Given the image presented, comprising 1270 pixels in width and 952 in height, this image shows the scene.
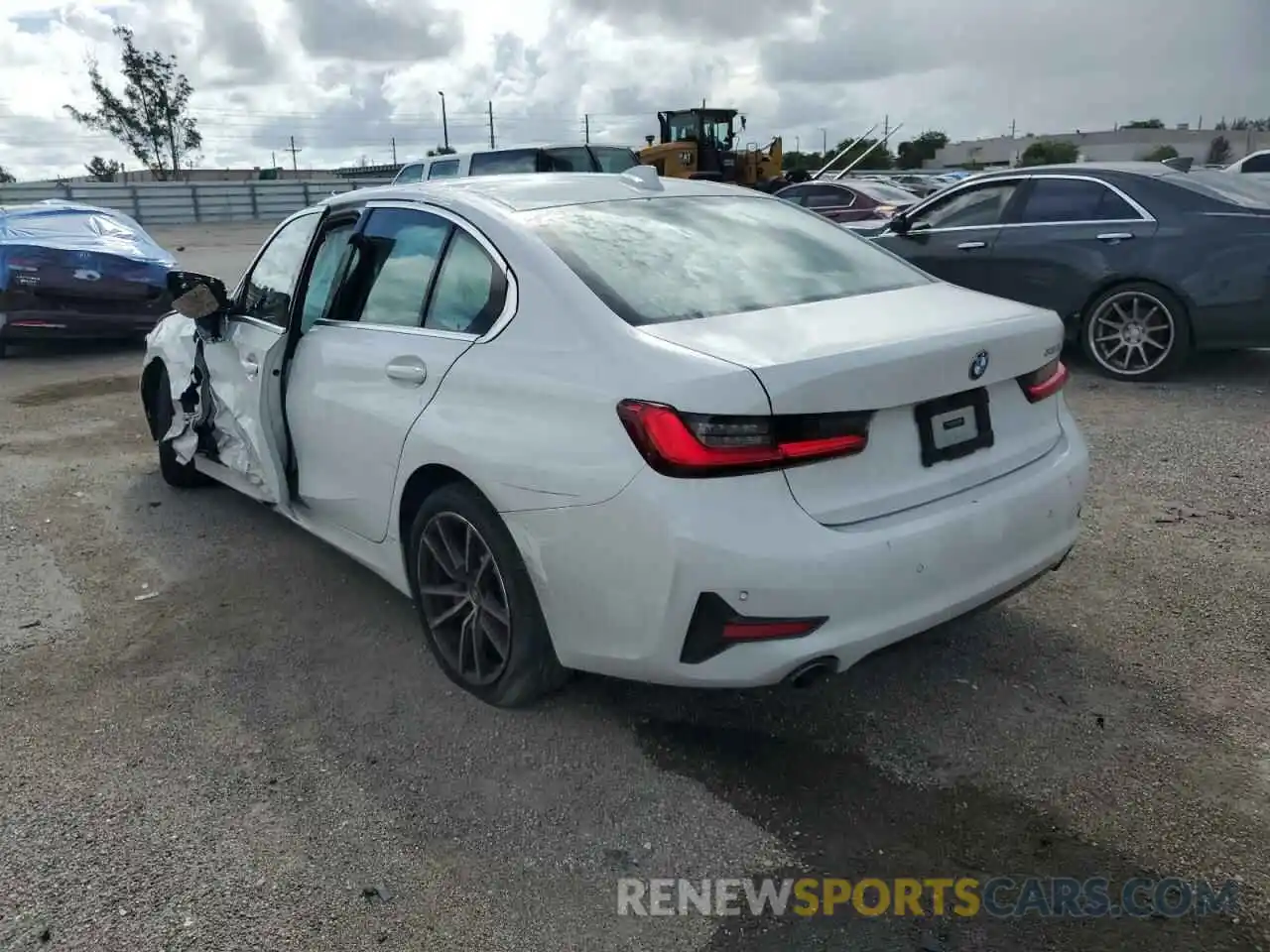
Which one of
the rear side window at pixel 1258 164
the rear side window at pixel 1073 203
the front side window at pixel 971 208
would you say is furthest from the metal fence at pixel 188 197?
the rear side window at pixel 1073 203

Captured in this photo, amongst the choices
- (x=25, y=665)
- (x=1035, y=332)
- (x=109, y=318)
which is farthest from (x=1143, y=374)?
(x=109, y=318)

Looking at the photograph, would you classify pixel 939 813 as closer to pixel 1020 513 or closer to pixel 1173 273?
pixel 1020 513

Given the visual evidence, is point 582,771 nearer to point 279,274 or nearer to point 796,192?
point 279,274

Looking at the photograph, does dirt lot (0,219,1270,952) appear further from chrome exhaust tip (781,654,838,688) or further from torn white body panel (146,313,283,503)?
torn white body panel (146,313,283,503)

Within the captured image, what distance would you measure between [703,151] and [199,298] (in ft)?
66.6

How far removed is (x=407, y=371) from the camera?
3475mm

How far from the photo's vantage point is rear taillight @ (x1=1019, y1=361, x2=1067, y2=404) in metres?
3.18

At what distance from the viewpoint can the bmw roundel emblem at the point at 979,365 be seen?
291 cm

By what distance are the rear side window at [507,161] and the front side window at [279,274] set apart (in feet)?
35.4

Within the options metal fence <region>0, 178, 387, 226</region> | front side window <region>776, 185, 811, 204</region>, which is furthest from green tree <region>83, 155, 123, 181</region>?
front side window <region>776, 185, 811, 204</region>

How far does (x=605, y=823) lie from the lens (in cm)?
281

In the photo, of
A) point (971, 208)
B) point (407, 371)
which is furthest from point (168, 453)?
point (971, 208)

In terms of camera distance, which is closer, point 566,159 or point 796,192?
point 796,192

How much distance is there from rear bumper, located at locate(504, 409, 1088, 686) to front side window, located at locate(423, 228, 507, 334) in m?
0.69
